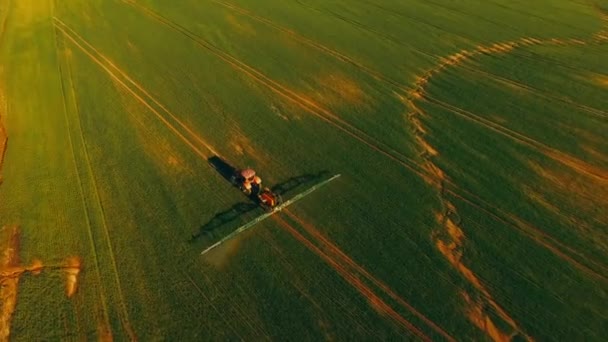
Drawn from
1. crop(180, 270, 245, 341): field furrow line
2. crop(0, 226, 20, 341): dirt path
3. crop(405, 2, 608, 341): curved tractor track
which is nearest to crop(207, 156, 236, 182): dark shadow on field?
crop(180, 270, 245, 341): field furrow line

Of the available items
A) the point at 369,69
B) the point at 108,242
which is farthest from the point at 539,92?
the point at 108,242

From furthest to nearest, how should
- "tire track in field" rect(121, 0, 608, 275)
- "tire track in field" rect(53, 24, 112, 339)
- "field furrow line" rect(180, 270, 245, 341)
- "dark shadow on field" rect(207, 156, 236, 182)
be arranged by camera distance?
"tire track in field" rect(121, 0, 608, 275) < "dark shadow on field" rect(207, 156, 236, 182) < "tire track in field" rect(53, 24, 112, 339) < "field furrow line" rect(180, 270, 245, 341)

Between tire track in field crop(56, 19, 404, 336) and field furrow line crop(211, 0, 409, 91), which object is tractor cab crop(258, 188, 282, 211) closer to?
tire track in field crop(56, 19, 404, 336)

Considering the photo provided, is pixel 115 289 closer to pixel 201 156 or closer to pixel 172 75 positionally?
pixel 201 156

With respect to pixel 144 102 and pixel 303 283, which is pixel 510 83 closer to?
pixel 303 283

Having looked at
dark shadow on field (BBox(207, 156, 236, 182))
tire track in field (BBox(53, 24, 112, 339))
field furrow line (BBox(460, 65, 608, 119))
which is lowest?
tire track in field (BBox(53, 24, 112, 339))

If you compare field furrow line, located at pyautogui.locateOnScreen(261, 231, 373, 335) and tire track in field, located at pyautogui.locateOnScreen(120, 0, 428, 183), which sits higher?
tire track in field, located at pyautogui.locateOnScreen(120, 0, 428, 183)

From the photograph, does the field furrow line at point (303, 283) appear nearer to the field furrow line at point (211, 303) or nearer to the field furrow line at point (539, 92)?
the field furrow line at point (211, 303)
